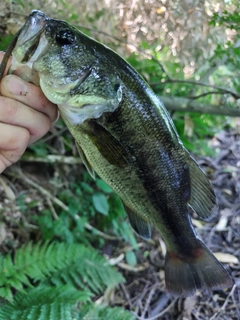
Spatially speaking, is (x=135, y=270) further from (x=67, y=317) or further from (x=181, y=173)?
(x=181, y=173)

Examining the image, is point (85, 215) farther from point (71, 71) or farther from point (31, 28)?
point (31, 28)

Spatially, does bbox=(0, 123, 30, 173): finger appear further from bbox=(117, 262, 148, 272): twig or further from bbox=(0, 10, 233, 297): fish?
bbox=(117, 262, 148, 272): twig

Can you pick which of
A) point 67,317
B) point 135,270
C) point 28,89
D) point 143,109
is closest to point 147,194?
point 143,109

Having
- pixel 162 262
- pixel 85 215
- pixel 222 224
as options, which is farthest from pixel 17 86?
pixel 222 224

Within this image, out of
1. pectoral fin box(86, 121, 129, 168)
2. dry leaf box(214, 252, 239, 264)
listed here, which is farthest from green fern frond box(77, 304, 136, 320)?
pectoral fin box(86, 121, 129, 168)

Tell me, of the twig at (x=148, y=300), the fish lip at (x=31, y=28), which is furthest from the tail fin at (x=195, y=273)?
the twig at (x=148, y=300)

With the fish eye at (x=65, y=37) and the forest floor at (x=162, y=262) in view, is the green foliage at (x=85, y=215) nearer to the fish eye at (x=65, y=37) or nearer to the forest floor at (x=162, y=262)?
the forest floor at (x=162, y=262)
